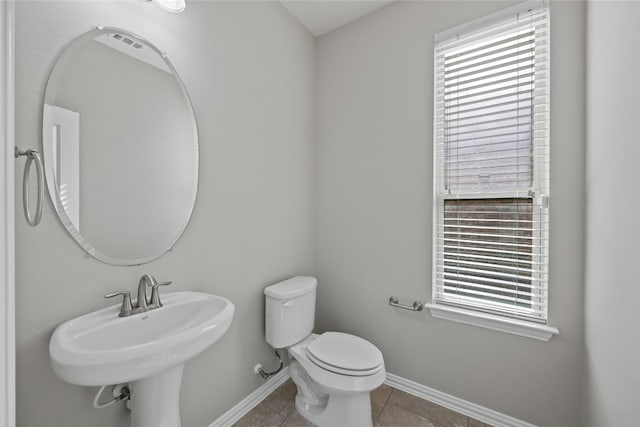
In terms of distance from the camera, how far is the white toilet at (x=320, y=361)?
4.48 ft

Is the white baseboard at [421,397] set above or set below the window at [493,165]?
below

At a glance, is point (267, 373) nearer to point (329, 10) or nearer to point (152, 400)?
point (152, 400)

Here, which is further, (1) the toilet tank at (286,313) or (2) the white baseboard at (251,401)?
(1) the toilet tank at (286,313)

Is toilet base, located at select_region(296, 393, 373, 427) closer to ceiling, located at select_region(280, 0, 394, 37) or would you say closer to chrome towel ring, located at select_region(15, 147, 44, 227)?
chrome towel ring, located at select_region(15, 147, 44, 227)

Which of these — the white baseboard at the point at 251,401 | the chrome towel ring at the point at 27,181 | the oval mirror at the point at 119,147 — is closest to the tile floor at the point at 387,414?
the white baseboard at the point at 251,401

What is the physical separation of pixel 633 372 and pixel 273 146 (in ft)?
5.80

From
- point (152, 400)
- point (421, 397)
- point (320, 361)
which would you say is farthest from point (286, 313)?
point (421, 397)

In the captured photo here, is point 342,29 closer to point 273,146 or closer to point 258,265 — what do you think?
point 273,146

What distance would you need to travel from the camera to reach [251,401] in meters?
1.63

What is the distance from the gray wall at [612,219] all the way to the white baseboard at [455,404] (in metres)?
0.35

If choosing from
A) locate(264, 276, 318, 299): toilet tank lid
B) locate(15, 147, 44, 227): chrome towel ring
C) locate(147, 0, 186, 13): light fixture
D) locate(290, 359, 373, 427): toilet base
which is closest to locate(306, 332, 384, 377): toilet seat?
locate(290, 359, 373, 427): toilet base

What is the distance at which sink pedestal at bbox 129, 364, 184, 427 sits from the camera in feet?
3.30
